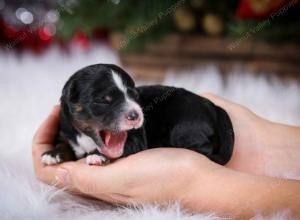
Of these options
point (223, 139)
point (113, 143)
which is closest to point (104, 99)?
point (113, 143)

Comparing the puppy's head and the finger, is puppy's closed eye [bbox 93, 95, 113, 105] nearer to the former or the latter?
the puppy's head

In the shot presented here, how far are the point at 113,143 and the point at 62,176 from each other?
19 centimetres

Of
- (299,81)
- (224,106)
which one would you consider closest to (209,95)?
(224,106)

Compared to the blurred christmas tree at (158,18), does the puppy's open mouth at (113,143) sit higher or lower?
lower

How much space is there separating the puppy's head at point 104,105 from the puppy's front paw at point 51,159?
13 centimetres

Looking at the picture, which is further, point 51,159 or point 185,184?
point 51,159

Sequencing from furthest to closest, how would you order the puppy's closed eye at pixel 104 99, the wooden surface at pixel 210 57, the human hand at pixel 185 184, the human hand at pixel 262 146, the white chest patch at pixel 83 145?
the wooden surface at pixel 210 57 < the human hand at pixel 262 146 < the white chest patch at pixel 83 145 < the puppy's closed eye at pixel 104 99 < the human hand at pixel 185 184

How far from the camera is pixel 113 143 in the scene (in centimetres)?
167

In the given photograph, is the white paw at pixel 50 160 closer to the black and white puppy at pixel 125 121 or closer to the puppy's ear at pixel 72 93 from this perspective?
the black and white puppy at pixel 125 121

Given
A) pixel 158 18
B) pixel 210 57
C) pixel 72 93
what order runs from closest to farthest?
pixel 72 93
pixel 158 18
pixel 210 57

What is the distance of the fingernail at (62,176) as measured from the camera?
165 cm

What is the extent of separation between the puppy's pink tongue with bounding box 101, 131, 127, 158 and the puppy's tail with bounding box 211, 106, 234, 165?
30cm

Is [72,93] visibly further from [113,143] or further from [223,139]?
[223,139]

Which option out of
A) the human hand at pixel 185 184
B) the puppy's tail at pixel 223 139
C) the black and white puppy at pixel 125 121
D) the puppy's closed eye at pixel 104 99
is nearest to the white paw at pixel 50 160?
the black and white puppy at pixel 125 121
